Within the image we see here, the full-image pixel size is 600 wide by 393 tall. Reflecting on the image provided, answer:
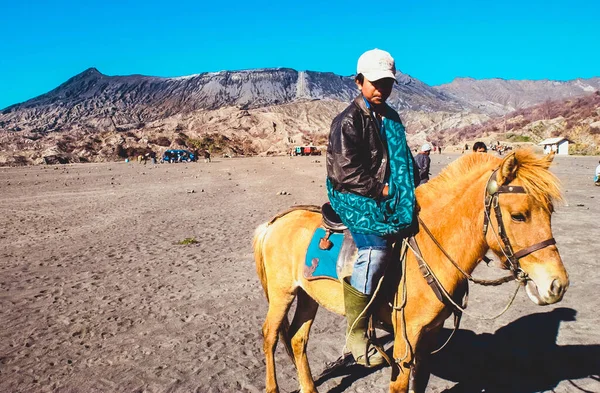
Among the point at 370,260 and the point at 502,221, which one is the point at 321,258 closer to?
the point at 370,260

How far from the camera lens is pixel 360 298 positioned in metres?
3.71

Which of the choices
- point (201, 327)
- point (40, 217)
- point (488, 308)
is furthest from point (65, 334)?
point (40, 217)

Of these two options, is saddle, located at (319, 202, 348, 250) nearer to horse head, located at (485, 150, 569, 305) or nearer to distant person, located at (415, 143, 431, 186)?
horse head, located at (485, 150, 569, 305)

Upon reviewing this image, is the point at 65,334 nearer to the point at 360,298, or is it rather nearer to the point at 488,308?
the point at 360,298

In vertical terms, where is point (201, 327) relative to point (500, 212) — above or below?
below

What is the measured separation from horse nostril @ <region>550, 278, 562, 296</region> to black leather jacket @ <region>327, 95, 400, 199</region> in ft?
4.81

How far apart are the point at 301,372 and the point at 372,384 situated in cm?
96

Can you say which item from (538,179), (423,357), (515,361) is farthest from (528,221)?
(515,361)

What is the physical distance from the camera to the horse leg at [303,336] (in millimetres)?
4805

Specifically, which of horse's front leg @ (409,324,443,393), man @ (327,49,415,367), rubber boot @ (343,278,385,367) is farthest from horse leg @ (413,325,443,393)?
man @ (327,49,415,367)

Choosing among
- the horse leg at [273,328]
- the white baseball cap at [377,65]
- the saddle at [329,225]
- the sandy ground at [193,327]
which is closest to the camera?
the white baseball cap at [377,65]

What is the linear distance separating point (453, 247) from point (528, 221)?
65 centimetres

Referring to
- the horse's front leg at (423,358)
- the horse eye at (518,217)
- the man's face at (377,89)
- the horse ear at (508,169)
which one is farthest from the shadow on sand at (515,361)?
the man's face at (377,89)

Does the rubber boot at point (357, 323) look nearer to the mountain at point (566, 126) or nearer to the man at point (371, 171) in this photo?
the man at point (371, 171)
